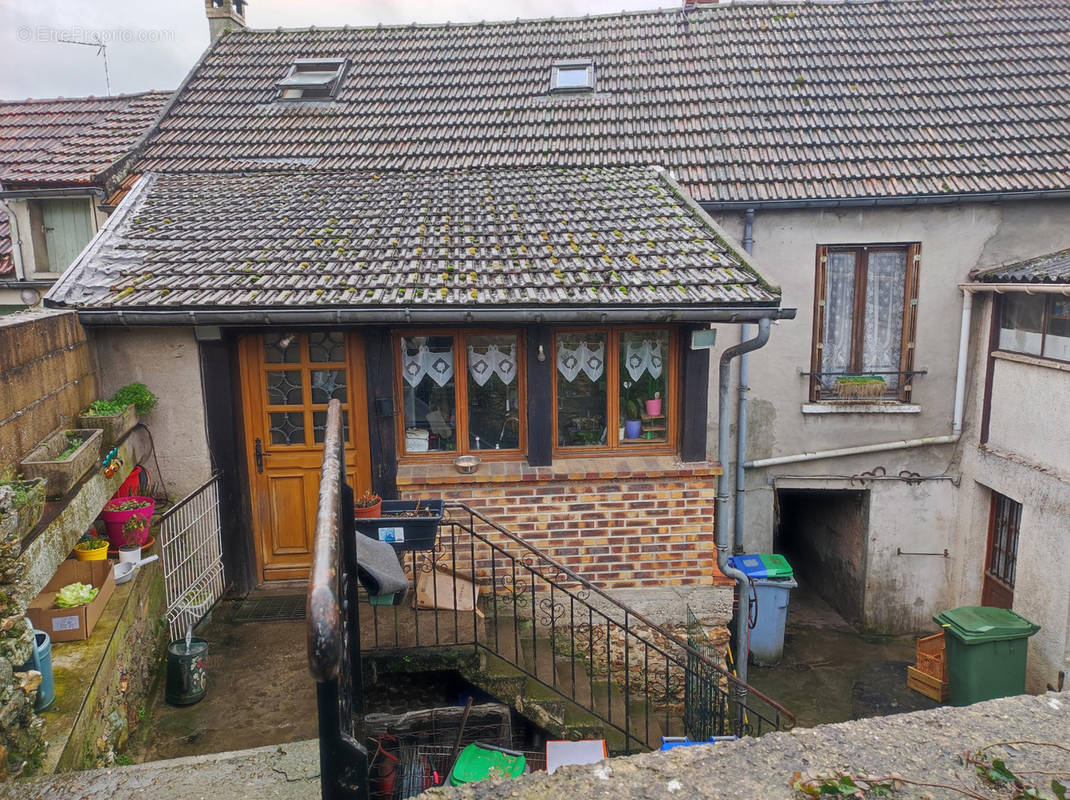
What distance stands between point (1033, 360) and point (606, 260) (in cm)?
499

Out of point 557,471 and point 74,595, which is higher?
point 557,471

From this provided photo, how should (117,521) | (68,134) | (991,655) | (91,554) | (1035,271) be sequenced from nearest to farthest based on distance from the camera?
(91,554)
(117,521)
(991,655)
(1035,271)
(68,134)

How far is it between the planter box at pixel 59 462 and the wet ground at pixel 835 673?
22.8 ft

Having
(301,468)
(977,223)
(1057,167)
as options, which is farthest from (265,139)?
(1057,167)

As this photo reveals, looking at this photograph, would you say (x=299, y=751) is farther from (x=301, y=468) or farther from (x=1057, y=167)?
(x=1057, y=167)

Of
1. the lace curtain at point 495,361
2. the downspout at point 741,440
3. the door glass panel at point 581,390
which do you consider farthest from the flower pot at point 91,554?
the downspout at point 741,440

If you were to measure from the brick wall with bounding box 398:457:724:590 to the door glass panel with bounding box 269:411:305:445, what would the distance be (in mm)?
1055

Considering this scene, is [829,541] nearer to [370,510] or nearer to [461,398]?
[461,398]

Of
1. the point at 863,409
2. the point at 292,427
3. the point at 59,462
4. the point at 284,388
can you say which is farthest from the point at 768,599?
the point at 59,462

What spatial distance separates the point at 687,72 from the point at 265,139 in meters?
5.76

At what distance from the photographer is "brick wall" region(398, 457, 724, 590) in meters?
6.76

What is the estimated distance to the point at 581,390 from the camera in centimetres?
696

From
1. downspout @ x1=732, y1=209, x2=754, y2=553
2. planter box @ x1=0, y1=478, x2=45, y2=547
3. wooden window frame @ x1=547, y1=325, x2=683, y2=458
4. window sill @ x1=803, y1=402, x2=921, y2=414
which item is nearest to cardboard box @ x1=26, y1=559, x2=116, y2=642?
planter box @ x1=0, y1=478, x2=45, y2=547

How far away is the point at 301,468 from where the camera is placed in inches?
278
